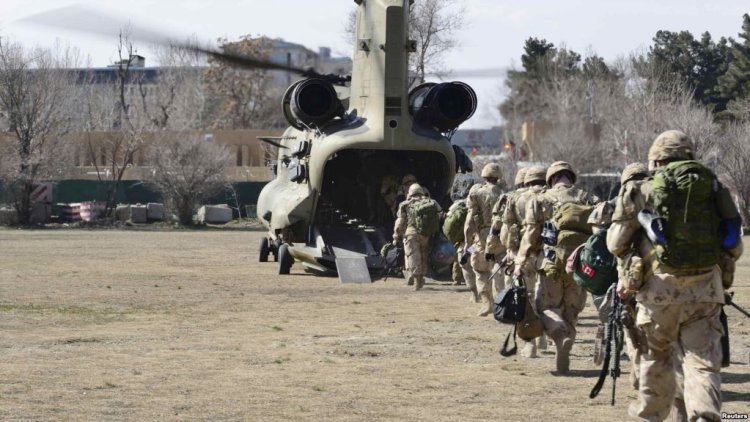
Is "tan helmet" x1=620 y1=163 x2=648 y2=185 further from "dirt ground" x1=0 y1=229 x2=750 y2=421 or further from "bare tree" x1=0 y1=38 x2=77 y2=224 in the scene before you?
"bare tree" x1=0 y1=38 x2=77 y2=224

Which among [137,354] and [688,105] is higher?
[688,105]

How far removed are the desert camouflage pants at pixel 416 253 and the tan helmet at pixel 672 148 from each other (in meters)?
12.5

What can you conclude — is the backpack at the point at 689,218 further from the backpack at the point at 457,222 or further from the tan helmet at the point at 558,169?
the backpack at the point at 457,222

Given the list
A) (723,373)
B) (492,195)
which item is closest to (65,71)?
(492,195)

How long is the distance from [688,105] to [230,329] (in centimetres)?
4694

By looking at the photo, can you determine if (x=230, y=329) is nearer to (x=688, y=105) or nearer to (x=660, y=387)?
(x=660, y=387)

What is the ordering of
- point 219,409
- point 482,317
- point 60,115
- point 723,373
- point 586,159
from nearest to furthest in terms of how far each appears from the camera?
point 219,409
point 723,373
point 482,317
point 60,115
point 586,159

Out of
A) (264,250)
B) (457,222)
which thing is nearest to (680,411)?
(457,222)

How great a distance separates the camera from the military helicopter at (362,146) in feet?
77.0

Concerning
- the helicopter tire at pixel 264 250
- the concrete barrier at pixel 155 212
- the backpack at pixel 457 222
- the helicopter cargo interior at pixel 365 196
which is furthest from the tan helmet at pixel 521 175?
the concrete barrier at pixel 155 212

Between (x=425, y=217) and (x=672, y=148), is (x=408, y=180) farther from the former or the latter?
(x=672, y=148)

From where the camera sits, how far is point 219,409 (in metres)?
9.93

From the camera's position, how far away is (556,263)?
11906 millimetres

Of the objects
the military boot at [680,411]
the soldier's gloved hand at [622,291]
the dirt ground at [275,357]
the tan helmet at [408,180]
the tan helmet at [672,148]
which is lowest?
the dirt ground at [275,357]
